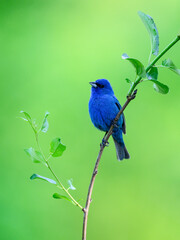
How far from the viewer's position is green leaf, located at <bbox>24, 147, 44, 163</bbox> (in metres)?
1.36

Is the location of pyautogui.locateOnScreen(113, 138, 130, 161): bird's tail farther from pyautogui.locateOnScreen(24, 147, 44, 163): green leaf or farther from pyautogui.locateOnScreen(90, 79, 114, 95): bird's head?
pyautogui.locateOnScreen(24, 147, 44, 163): green leaf

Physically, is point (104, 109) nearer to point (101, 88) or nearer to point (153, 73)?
point (101, 88)

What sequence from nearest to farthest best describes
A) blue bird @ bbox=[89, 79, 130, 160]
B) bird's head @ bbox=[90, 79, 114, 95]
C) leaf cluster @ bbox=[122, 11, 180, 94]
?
leaf cluster @ bbox=[122, 11, 180, 94], blue bird @ bbox=[89, 79, 130, 160], bird's head @ bbox=[90, 79, 114, 95]

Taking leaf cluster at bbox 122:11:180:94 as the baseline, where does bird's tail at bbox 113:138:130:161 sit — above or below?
below

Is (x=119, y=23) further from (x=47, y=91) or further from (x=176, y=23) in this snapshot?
(x=47, y=91)

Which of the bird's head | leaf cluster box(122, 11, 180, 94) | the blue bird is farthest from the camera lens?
the bird's head

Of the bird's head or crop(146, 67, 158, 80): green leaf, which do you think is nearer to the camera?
crop(146, 67, 158, 80): green leaf

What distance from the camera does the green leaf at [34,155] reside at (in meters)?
1.36

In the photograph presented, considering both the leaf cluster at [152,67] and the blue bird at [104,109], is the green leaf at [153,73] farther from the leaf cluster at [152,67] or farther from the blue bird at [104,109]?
the blue bird at [104,109]

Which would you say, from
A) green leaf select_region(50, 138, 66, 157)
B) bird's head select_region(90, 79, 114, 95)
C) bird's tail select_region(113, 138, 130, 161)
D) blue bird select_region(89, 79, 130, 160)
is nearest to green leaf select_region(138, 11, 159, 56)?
green leaf select_region(50, 138, 66, 157)

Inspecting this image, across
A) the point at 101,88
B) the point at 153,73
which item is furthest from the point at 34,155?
the point at 101,88

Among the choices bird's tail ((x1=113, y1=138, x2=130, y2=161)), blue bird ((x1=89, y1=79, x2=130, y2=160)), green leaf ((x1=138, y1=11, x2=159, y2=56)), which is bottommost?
bird's tail ((x1=113, y1=138, x2=130, y2=161))

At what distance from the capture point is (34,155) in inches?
53.8

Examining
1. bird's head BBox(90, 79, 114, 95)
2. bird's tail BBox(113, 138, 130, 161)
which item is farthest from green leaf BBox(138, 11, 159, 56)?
bird's tail BBox(113, 138, 130, 161)
